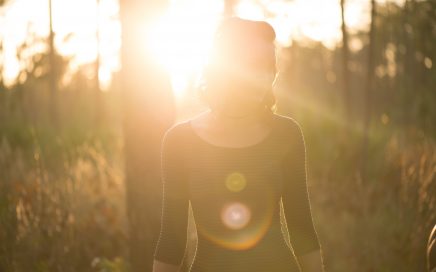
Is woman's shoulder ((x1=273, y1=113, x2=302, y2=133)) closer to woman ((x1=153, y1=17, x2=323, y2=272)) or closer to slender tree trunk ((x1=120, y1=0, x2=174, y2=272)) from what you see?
woman ((x1=153, y1=17, x2=323, y2=272))

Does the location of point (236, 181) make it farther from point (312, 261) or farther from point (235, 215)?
point (312, 261)

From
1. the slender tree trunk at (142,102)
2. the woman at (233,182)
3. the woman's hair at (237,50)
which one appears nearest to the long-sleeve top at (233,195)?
the woman at (233,182)

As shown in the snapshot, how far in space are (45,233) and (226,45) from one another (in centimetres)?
375

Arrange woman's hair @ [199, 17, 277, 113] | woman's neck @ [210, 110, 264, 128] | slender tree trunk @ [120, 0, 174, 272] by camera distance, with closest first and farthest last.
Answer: woman's hair @ [199, 17, 277, 113] → woman's neck @ [210, 110, 264, 128] → slender tree trunk @ [120, 0, 174, 272]

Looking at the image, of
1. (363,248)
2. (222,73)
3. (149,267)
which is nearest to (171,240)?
(222,73)

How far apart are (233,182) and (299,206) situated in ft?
0.90

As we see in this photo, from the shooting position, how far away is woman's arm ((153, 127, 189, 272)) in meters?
1.87

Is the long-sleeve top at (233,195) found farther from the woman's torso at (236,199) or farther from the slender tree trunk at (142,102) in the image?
the slender tree trunk at (142,102)

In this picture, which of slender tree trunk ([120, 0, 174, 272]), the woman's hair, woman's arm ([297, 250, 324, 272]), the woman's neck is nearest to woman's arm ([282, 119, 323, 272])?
woman's arm ([297, 250, 324, 272])

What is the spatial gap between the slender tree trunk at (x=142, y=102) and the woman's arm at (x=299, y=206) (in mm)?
2042

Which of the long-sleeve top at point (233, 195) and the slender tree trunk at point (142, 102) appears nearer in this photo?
the long-sleeve top at point (233, 195)

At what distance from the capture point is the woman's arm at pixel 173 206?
73.6 inches

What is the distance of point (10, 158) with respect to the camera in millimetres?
6145

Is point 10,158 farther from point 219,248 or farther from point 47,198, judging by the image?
point 219,248
